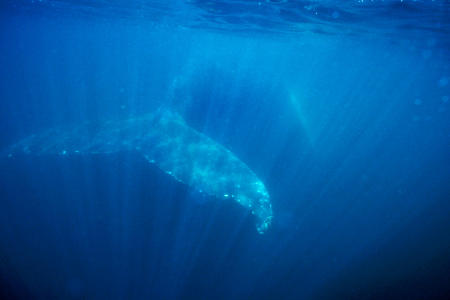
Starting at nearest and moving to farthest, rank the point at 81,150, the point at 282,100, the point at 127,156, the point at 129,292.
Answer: the point at 129,292 < the point at 81,150 < the point at 127,156 < the point at 282,100

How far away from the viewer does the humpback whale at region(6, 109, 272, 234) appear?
414 inches

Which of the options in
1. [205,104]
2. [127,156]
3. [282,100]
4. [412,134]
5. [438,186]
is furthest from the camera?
[412,134]

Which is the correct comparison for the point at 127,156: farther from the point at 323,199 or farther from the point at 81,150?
the point at 323,199

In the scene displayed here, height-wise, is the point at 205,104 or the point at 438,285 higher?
the point at 205,104

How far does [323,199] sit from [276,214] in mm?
3438

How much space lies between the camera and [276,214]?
599 inches

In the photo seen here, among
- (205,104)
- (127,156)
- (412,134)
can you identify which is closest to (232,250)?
(127,156)

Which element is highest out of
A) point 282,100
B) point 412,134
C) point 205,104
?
point 412,134

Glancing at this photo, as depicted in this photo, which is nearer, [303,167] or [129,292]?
[129,292]

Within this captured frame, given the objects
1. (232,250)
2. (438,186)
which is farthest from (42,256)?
(438,186)

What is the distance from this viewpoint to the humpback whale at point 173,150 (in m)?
10.5

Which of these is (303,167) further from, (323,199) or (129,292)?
(129,292)

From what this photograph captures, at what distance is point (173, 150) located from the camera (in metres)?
12.5

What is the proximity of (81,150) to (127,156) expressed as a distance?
88.4 inches
